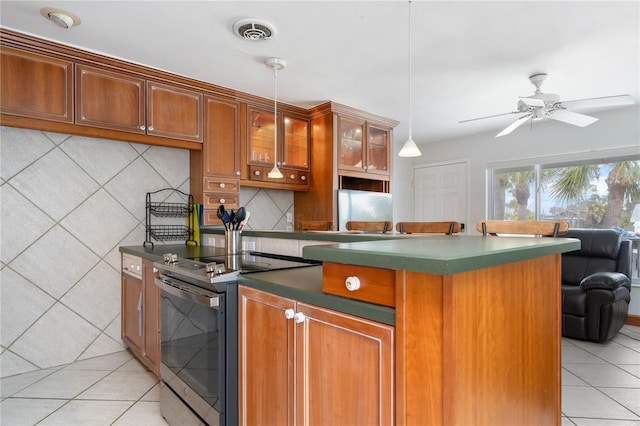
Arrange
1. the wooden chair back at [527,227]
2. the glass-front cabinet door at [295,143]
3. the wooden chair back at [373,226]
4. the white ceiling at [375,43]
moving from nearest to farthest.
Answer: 1. the wooden chair back at [527,227]
2. the white ceiling at [375,43]
3. the wooden chair back at [373,226]
4. the glass-front cabinet door at [295,143]

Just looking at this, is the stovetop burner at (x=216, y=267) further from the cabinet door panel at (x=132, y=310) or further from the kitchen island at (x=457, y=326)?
the cabinet door panel at (x=132, y=310)

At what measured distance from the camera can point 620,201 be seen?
3.96 metres

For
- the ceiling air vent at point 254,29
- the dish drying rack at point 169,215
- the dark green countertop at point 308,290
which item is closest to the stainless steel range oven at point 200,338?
the dark green countertop at point 308,290

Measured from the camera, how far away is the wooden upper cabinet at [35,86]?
2.22 m

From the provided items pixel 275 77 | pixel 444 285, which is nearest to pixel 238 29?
pixel 275 77

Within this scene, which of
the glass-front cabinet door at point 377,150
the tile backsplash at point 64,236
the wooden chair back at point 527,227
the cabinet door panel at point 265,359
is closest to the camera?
the cabinet door panel at point 265,359

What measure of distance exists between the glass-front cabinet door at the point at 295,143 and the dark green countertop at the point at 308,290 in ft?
6.98

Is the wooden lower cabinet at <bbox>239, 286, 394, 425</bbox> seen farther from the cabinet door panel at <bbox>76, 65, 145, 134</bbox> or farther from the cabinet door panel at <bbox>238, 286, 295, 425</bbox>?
the cabinet door panel at <bbox>76, 65, 145, 134</bbox>

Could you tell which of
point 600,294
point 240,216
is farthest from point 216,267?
point 600,294

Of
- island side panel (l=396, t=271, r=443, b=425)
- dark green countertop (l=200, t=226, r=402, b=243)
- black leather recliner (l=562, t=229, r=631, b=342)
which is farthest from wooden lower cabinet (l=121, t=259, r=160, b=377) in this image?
black leather recliner (l=562, t=229, r=631, b=342)

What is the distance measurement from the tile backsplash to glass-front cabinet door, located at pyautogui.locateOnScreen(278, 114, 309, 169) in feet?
3.89

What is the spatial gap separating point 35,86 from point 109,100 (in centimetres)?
42

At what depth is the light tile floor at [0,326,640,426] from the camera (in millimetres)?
1928

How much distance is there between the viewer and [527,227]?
1.73 m
